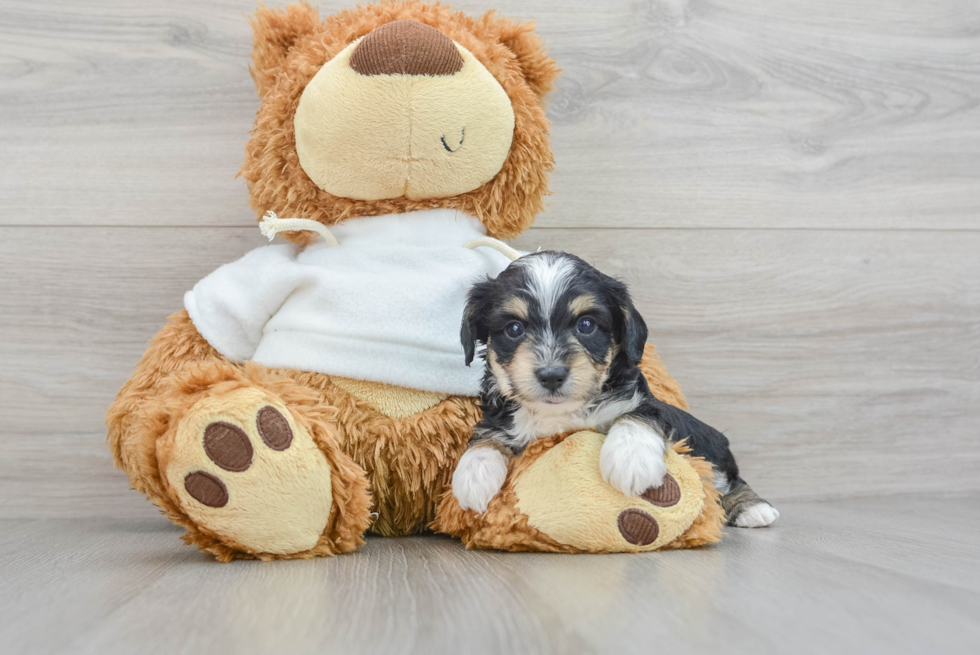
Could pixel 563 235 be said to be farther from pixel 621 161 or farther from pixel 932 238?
pixel 932 238

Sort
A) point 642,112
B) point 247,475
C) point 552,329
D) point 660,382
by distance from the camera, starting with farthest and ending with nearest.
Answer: point 642,112 < point 660,382 < point 552,329 < point 247,475

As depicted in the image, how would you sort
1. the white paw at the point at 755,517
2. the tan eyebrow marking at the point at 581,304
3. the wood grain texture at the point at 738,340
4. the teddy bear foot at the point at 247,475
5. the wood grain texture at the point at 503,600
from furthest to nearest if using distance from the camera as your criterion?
the wood grain texture at the point at 738,340 < the white paw at the point at 755,517 < the tan eyebrow marking at the point at 581,304 < the teddy bear foot at the point at 247,475 < the wood grain texture at the point at 503,600

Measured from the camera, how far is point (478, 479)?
1435mm

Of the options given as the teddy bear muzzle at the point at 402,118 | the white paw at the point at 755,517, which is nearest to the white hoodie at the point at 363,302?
the teddy bear muzzle at the point at 402,118

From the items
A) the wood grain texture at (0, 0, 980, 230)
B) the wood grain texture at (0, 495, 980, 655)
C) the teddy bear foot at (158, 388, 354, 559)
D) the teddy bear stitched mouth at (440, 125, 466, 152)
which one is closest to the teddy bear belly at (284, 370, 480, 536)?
the wood grain texture at (0, 495, 980, 655)

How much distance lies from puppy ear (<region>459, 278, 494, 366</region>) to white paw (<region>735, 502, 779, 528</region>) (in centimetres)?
76

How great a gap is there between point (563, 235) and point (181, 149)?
3.55 ft

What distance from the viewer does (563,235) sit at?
7.26 feet

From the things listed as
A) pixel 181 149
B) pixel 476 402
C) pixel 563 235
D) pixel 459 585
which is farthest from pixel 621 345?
pixel 181 149

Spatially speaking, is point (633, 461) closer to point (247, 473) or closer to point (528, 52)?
point (247, 473)

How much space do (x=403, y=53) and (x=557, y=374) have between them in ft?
2.41

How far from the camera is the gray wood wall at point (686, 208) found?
209 centimetres

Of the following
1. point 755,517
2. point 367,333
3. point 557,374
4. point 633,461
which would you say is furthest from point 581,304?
point 755,517

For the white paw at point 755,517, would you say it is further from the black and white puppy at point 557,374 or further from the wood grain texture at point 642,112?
the wood grain texture at point 642,112
